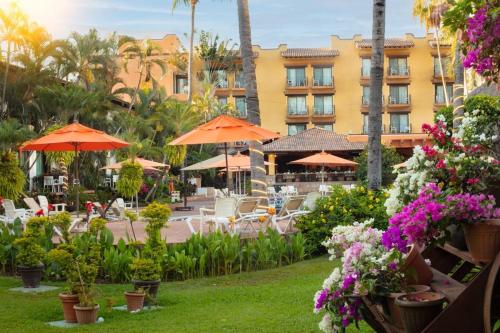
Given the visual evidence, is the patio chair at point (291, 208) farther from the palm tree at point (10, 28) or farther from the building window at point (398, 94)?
the building window at point (398, 94)

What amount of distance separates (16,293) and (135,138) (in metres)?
23.1

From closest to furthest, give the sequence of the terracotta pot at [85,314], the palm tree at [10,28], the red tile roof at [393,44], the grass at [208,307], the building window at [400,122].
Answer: the grass at [208,307] < the terracotta pot at [85,314] < the palm tree at [10,28] < the red tile roof at [393,44] < the building window at [400,122]

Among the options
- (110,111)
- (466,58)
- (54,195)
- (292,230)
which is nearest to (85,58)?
(110,111)

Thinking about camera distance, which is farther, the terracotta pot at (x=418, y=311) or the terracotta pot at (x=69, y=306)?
the terracotta pot at (x=69, y=306)

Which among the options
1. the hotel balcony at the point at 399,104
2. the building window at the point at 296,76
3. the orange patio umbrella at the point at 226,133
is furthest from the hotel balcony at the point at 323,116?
the orange patio umbrella at the point at 226,133

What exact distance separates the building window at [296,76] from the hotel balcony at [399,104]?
7.25 m

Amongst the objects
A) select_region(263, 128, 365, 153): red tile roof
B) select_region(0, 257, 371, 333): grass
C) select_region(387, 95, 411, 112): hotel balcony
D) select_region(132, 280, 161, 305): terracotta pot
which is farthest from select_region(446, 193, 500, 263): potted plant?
select_region(387, 95, 411, 112): hotel balcony

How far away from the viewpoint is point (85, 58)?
111 ft

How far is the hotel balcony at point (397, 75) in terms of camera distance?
57750 mm

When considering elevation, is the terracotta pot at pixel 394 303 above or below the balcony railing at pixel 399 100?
below

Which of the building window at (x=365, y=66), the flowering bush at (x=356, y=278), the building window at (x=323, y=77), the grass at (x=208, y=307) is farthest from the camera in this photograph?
the building window at (x=323, y=77)

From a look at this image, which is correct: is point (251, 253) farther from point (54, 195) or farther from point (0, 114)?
point (0, 114)

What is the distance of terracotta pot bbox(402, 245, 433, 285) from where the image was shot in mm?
4098

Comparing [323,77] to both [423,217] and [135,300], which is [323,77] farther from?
[423,217]
